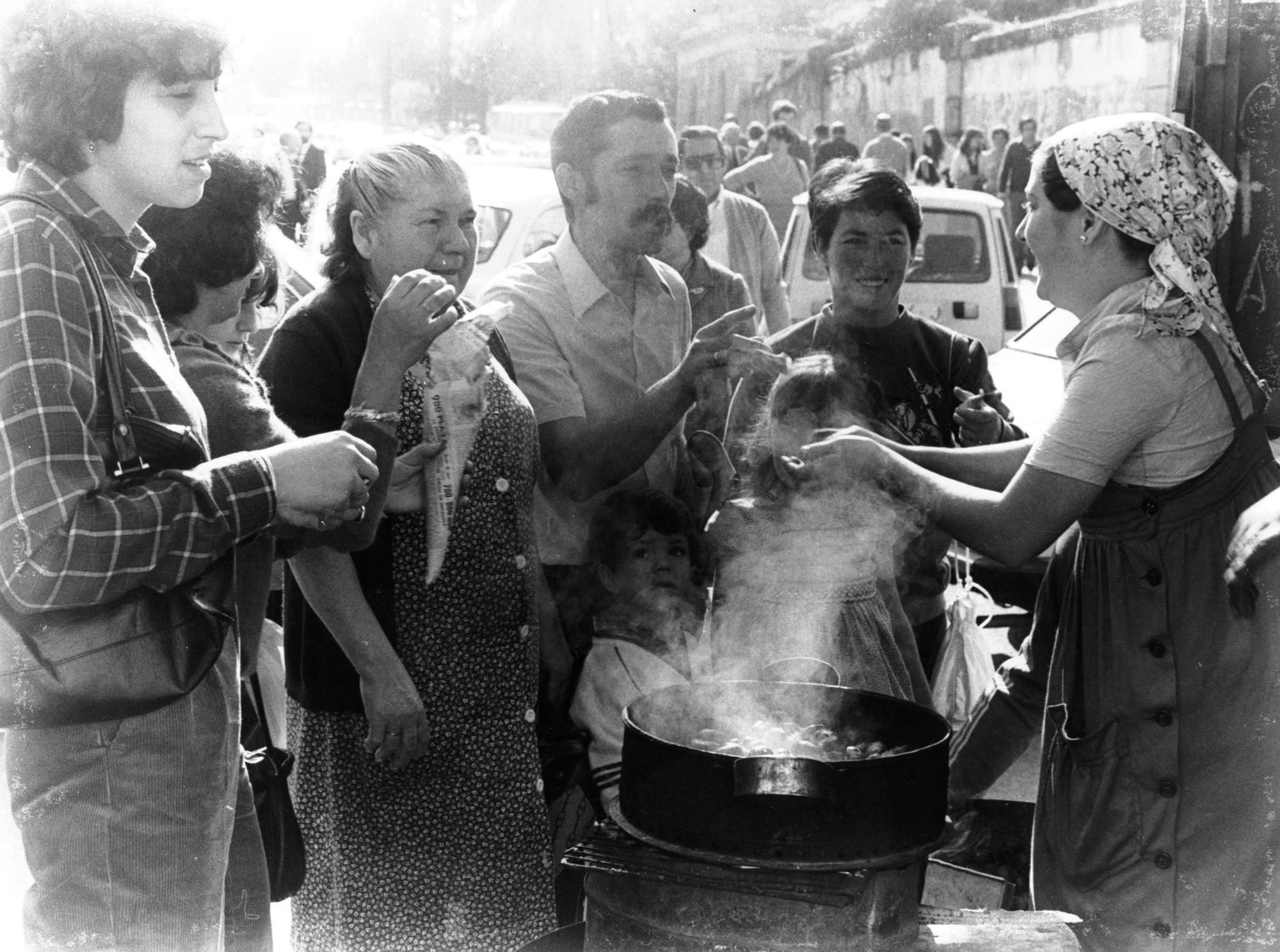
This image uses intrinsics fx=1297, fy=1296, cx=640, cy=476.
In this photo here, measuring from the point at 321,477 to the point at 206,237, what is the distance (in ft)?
2.78

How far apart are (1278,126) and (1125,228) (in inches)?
77.2

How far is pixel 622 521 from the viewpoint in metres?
3.71

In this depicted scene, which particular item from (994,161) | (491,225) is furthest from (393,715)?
(994,161)

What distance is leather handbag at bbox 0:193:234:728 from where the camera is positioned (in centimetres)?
189

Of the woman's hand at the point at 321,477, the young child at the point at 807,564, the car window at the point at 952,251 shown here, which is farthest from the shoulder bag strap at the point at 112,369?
the car window at the point at 952,251

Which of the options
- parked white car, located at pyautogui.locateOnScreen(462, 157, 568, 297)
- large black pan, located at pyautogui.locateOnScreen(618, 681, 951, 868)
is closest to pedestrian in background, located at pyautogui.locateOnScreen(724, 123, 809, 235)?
parked white car, located at pyautogui.locateOnScreen(462, 157, 568, 297)

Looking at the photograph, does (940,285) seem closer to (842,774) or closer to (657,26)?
(657,26)

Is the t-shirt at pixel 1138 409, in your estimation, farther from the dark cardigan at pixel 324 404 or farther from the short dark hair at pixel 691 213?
the short dark hair at pixel 691 213

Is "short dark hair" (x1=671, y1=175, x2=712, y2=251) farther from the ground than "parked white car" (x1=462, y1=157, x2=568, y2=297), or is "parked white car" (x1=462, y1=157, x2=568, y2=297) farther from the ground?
"short dark hair" (x1=671, y1=175, x2=712, y2=251)

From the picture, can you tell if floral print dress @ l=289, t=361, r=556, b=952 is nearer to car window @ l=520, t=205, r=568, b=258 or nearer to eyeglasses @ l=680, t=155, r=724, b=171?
eyeglasses @ l=680, t=155, r=724, b=171

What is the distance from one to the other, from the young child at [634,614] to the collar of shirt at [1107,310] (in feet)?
4.04

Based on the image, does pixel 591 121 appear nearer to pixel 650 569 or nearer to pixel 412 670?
pixel 650 569

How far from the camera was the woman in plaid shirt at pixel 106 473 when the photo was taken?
1856mm

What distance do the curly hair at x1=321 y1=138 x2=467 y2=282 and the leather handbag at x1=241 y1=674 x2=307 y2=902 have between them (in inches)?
42.6
